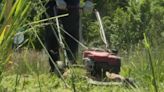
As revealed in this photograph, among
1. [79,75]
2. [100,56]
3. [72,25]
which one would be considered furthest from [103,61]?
[79,75]

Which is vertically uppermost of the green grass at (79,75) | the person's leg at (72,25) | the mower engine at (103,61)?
the green grass at (79,75)

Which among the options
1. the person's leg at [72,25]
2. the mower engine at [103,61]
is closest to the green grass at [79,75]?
the person's leg at [72,25]

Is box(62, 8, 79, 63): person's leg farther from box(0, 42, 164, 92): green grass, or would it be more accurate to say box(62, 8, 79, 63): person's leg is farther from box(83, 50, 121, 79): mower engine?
box(0, 42, 164, 92): green grass

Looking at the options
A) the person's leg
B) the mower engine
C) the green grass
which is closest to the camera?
the green grass

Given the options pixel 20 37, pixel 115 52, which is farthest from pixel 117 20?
pixel 20 37

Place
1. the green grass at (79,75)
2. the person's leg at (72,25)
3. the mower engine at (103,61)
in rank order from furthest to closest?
the mower engine at (103,61) → the person's leg at (72,25) → the green grass at (79,75)

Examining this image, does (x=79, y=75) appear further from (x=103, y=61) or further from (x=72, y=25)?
(x=103, y=61)

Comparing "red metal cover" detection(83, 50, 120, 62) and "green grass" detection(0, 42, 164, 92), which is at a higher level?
"green grass" detection(0, 42, 164, 92)

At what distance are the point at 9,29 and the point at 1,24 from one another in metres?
0.07

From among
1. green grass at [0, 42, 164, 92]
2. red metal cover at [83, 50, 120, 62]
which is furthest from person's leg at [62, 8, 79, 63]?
green grass at [0, 42, 164, 92]

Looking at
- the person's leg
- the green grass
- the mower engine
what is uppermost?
the green grass

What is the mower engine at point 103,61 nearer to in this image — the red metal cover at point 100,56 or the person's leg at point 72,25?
the red metal cover at point 100,56

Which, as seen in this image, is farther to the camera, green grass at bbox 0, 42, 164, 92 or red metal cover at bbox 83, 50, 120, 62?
red metal cover at bbox 83, 50, 120, 62

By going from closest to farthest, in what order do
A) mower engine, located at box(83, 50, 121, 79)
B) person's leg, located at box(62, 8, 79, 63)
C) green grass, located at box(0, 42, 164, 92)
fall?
1. green grass, located at box(0, 42, 164, 92)
2. person's leg, located at box(62, 8, 79, 63)
3. mower engine, located at box(83, 50, 121, 79)
